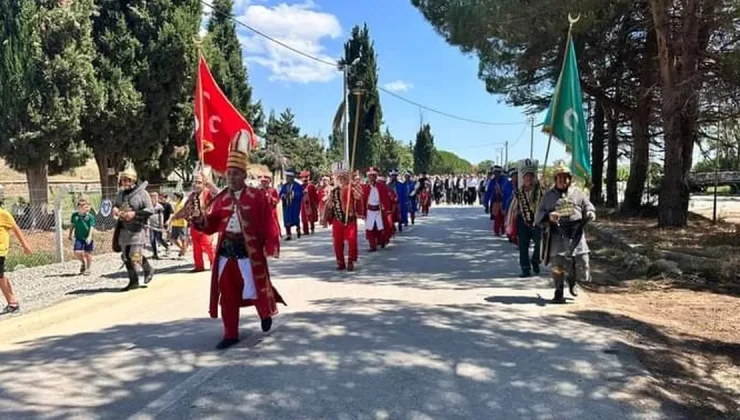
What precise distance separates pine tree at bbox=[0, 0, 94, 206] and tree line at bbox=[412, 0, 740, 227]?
10399mm

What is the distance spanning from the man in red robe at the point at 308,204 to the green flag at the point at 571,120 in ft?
34.2

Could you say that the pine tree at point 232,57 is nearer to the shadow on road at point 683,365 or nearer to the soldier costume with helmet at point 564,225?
the soldier costume with helmet at point 564,225

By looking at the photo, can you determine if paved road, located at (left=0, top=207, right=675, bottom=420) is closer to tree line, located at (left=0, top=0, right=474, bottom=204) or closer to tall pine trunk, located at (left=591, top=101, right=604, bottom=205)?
tree line, located at (left=0, top=0, right=474, bottom=204)

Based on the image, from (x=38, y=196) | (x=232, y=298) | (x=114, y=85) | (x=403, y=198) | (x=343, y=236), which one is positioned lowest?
(x=232, y=298)

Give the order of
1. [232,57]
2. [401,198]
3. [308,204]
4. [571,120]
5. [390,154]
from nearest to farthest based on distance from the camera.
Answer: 1. [571,120]
2. [308,204]
3. [401,198]
4. [232,57]
5. [390,154]

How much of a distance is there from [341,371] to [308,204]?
1419cm

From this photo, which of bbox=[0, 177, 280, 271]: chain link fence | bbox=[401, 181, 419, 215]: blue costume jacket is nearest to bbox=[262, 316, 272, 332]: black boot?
bbox=[0, 177, 280, 271]: chain link fence

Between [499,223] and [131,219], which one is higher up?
[131,219]

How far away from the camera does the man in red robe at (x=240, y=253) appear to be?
251 inches

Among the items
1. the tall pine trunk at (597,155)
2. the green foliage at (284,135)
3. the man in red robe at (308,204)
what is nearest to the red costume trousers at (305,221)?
the man in red robe at (308,204)

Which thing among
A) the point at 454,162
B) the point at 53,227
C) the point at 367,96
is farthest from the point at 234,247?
the point at 454,162

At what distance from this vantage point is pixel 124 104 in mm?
20438

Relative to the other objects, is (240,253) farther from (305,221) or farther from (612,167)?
(612,167)

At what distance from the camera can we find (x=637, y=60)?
2078 cm
